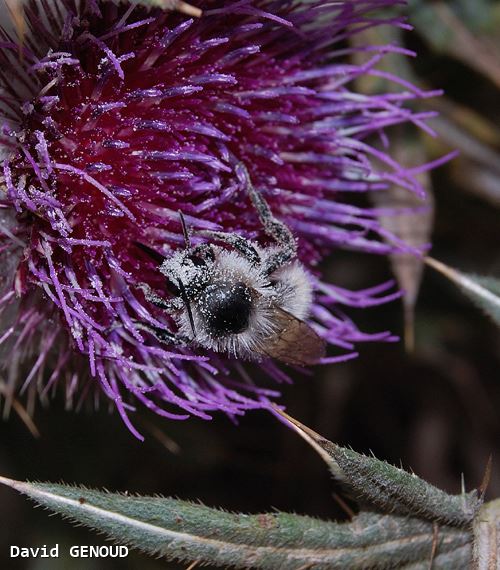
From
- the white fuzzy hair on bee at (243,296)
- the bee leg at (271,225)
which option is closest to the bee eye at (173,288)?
the white fuzzy hair on bee at (243,296)

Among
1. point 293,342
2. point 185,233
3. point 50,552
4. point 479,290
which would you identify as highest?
point 185,233

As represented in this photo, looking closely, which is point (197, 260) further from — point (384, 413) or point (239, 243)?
point (384, 413)

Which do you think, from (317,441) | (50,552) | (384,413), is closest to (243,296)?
(317,441)

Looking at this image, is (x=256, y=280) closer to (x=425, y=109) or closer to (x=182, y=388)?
(x=182, y=388)

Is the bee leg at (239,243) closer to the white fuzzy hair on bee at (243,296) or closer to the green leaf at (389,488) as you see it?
the white fuzzy hair on bee at (243,296)

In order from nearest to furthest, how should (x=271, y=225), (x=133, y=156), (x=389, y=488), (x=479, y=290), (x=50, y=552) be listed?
(x=389, y=488) < (x=133, y=156) < (x=271, y=225) < (x=479, y=290) < (x=50, y=552)

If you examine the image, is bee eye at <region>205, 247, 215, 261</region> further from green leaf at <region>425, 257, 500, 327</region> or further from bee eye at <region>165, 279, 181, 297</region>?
green leaf at <region>425, 257, 500, 327</region>
